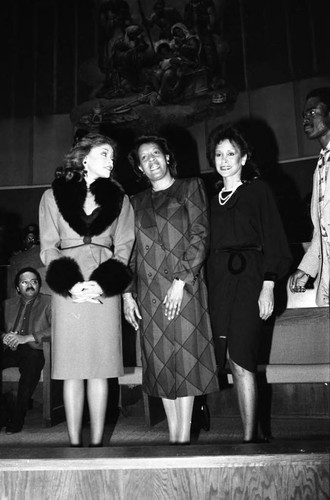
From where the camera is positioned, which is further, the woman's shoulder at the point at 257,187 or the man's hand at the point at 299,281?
the man's hand at the point at 299,281

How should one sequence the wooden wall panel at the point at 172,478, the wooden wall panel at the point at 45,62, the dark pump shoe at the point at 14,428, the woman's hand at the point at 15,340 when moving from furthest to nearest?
the wooden wall panel at the point at 45,62, the woman's hand at the point at 15,340, the dark pump shoe at the point at 14,428, the wooden wall panel at the point at 172,478

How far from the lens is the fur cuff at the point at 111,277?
73.5 inches

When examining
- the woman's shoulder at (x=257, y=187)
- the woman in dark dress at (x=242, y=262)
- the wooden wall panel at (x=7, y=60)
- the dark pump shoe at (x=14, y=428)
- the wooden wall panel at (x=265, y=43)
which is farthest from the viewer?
the wooden wall panel at (x=7, y=60)

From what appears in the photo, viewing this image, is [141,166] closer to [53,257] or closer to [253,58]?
[53,257]

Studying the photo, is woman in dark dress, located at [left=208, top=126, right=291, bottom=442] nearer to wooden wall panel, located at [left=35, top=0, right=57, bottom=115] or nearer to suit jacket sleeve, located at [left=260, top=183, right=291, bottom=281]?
suit jacket sleeve, located at [left=260, top=183, right=291, bottom=281]

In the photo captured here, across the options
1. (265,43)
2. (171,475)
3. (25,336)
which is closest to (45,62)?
(265,43)

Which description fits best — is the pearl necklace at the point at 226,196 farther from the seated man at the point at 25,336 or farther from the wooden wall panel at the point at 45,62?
the wooden wall panel at the point at 45,62

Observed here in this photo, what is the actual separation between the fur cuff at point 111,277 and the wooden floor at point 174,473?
575 mm

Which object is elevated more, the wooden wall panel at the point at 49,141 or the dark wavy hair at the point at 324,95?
the wooden wall panel at the point at 49,141

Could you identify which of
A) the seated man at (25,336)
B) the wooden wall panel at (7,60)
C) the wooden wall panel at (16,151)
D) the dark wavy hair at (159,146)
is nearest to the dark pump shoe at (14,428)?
the seated man at (25,336)

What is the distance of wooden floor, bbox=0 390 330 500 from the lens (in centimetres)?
144

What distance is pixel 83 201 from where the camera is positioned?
197 cm

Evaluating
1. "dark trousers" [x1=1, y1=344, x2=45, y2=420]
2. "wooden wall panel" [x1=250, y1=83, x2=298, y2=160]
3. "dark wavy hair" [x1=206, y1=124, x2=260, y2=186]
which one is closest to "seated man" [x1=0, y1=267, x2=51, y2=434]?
"dark trousers" [x1=1, y1=344, x2=45, y2=420]

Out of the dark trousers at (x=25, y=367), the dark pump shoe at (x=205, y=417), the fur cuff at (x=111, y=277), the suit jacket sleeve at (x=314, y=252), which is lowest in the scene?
the dark pump shoe at (x=205, y=417)
